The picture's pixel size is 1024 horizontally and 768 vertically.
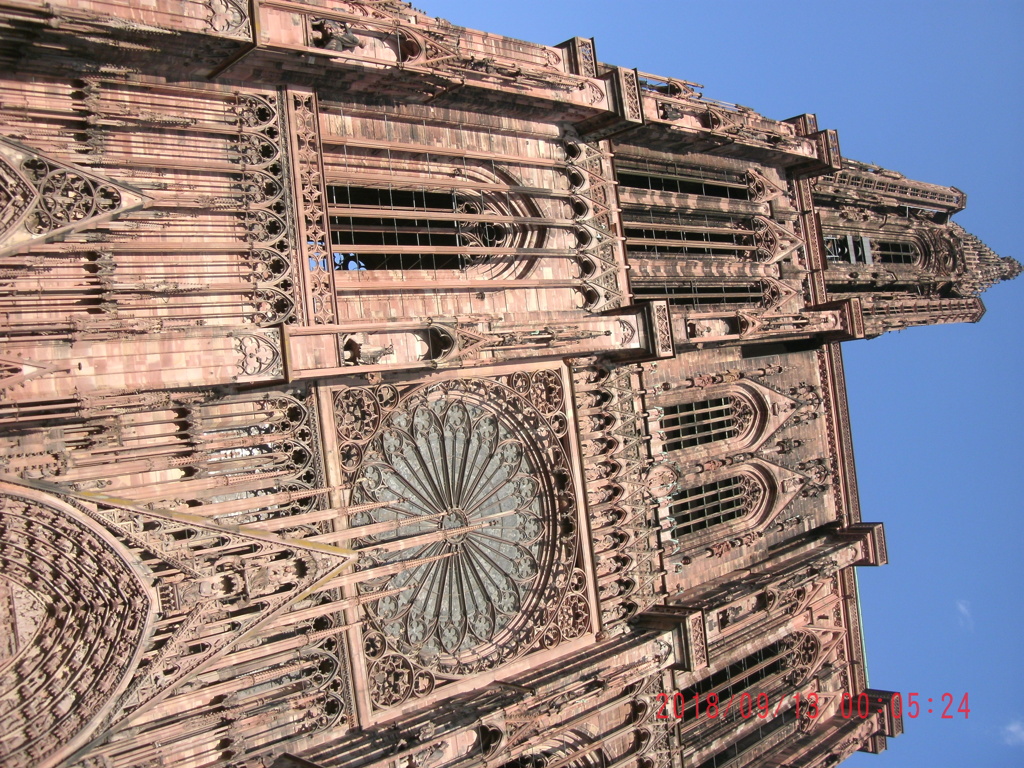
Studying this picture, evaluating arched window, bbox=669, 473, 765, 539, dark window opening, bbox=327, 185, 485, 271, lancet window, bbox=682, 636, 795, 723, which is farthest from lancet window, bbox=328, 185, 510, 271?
lancet window, bbox=682, 636, 795, 723

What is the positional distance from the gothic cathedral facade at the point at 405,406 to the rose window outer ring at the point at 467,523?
0.10m

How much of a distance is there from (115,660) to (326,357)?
768 cm

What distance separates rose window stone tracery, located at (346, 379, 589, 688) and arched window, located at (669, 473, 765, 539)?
17.2 feet

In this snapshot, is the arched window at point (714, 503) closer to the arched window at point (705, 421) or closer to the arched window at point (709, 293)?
the arched window at point (705, 421)

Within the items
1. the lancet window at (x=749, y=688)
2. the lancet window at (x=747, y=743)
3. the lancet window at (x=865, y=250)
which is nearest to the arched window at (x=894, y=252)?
the lancet window at (x=865, y=250)

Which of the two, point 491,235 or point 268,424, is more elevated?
point 491,235

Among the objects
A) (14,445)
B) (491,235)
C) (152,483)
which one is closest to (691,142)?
(491,235)

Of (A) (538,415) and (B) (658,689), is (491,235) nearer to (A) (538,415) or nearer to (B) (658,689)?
(A) (538,415)

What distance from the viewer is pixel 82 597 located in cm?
1752

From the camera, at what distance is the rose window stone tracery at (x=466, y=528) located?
23.5 meters

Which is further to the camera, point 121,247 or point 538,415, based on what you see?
point 538,415

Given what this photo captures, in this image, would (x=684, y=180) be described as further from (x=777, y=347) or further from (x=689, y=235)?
(x=777, y=347)

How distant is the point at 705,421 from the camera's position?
3209cm
